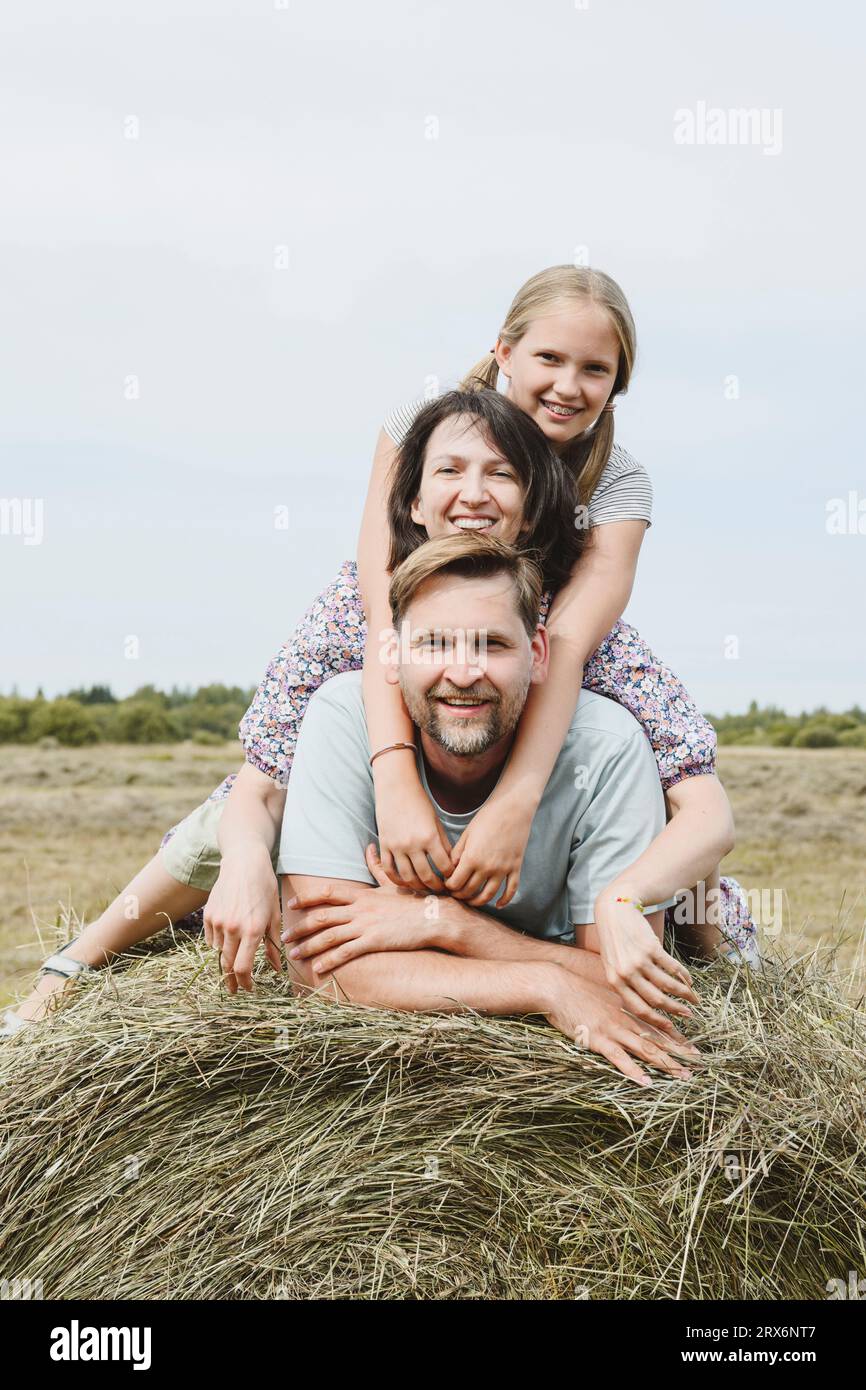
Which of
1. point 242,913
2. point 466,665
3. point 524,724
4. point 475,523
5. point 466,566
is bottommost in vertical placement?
point 242,913

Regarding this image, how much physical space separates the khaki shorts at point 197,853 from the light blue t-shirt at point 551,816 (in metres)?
0.68

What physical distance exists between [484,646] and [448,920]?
71 cm

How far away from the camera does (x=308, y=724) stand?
3596mm

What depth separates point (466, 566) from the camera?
10.9ft

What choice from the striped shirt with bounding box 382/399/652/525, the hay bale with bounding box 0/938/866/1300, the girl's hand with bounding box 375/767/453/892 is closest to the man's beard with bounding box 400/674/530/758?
the girl's hand with bounding box 375/767/453/892

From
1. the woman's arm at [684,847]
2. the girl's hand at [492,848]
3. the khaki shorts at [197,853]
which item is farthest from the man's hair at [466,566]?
the khaki shorts at [197,853]

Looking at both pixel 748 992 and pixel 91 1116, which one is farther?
pixel 748 992

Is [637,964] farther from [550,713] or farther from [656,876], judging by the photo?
A: [550,713]

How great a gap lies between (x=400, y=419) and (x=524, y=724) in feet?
4.34

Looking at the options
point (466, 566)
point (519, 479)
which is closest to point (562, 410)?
point (519, 479)

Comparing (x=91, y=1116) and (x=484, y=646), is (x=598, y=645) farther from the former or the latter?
(x=91, y=1116)

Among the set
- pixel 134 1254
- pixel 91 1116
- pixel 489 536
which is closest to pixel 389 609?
pixel 489 536

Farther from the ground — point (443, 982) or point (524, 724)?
point (524, 724)

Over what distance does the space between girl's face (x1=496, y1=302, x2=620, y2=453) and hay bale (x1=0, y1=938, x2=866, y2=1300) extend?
185 centimetres
